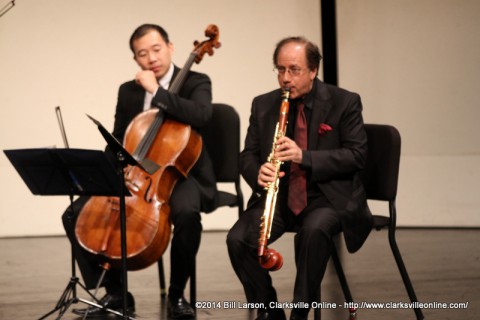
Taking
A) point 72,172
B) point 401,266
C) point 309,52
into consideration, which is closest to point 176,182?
point 72,172

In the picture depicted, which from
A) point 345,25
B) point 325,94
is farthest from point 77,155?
point 345,25

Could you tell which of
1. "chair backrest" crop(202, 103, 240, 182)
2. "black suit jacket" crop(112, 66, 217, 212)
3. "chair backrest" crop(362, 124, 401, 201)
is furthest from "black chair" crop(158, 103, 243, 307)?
"chair backrest" crop(362, 124, 401, 201)

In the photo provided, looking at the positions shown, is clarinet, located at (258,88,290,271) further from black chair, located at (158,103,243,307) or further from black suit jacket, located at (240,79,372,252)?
black chair, located at (158,103,243,307)

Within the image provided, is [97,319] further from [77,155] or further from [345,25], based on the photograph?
[345,25]

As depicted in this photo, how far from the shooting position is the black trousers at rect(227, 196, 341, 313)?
3051mm

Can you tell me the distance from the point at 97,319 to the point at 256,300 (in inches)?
31.5

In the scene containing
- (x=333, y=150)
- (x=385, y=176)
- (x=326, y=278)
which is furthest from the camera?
(x=326, y=278)

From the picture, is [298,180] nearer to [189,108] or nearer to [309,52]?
[309,52]

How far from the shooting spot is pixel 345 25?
6.03 m

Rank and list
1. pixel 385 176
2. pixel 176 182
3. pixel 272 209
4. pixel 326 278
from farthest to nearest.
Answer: pixel 326 278
pixel 176 182
pixel 385 176
pixel 272 209

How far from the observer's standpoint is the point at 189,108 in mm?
3660

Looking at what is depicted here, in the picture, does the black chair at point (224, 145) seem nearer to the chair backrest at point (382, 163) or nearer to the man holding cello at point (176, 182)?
the man holding cello at point (176, 182)

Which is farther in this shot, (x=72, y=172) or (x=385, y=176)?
(x=385, y=176)

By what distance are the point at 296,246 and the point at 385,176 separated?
1.85 feet
